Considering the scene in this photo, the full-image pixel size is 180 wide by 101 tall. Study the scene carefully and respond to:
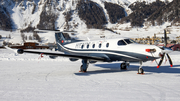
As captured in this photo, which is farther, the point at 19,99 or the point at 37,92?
the point at 37,92

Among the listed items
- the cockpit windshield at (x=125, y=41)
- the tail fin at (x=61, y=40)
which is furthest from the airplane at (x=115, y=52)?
the tail fin at (x=61, y=40)

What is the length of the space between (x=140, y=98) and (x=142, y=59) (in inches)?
207

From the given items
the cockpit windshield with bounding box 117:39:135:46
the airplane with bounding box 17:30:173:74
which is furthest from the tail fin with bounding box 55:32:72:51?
the cockpit windshield with bounding box 117:39:135:46

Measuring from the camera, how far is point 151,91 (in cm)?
649

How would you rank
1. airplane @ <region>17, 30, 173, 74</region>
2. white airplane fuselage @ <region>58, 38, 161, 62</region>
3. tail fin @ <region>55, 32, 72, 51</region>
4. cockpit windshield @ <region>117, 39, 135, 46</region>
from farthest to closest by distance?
1. tail fin @ <region>55, 32, 72, 51</region>
2. cockpit windshield @ <region>117, 39, 135, 46</region>
3. white airplane fuselage @ <region>58, 38, 161, 62</region>
4. airplane @ <region>17, 30, 173, 74</region>

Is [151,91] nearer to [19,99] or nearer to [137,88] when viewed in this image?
[137,88]

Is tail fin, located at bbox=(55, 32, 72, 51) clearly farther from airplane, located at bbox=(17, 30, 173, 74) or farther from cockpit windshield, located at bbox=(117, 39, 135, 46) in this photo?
cockpit windshield, located at bbox=(117, 39, 135, 46)

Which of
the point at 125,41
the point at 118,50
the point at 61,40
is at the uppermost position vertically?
the point at 61,40

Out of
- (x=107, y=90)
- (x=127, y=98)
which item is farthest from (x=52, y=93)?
(x=127, y=98)

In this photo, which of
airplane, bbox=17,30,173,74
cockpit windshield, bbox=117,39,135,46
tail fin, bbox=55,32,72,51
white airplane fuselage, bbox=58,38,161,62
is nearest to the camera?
airplane, bbox=17,30,173,74

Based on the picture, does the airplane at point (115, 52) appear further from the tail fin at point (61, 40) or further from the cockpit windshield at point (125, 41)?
the tail fin at point (61, 40)

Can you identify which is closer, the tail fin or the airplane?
the airplane

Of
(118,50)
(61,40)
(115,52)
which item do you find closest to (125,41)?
(118,50)

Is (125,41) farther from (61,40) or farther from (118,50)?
(61,40)
